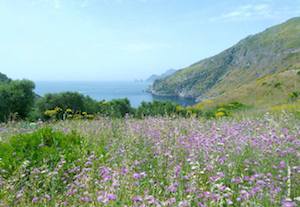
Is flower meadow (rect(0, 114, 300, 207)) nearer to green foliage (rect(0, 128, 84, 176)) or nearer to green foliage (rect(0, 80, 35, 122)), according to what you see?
green foliage (rect(0, 128, 84, 176))

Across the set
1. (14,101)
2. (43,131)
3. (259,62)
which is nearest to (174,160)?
(43,131)

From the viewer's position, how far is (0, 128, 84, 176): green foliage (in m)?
4.48

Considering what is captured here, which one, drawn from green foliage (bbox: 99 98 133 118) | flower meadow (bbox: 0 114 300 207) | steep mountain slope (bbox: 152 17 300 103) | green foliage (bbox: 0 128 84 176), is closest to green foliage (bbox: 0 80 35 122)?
green foliage (bbox: 99 98 133 118)

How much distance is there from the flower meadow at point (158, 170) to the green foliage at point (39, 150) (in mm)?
14

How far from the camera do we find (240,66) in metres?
160

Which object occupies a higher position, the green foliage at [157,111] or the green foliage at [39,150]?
the green foliage at [39,150]

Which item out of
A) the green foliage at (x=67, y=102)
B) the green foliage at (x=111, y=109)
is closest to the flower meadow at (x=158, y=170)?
the green foliage at (x=111, y=109)

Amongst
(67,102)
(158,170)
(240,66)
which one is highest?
(240,66)

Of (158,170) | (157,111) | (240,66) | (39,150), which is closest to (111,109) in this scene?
(39,150)

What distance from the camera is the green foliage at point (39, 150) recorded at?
14.7ft

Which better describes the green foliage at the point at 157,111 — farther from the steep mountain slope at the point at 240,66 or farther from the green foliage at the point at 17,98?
the steep mountain slope at the point at 240,66

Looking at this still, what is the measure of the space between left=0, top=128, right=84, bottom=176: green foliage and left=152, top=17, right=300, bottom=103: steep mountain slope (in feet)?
A: 381

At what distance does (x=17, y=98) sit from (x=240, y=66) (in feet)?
478

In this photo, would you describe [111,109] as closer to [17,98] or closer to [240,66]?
[17,98]
